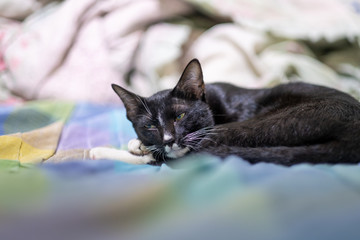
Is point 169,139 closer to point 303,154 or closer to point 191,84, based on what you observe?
point 191,84

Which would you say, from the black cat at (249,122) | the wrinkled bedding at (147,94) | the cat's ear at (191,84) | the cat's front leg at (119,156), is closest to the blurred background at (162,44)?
the wrinkled bedding at (147,94)

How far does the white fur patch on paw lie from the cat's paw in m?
0.03

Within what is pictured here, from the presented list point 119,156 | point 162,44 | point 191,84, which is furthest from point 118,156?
point 162,44

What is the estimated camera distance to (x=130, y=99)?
1204mm

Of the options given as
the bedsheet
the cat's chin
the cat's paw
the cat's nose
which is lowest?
the cat's paw

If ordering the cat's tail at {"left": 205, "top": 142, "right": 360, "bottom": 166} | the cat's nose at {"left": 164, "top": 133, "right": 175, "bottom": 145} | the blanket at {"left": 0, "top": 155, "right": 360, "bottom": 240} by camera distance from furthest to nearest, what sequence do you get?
the cat's nose at {"left": 164, "top": 133, "right": 175, "bottom": 145} → the cat's tail at {"left": 205, "top": 142, "right": 360, "bottom": 166} → the blanket at {"left": 0, "top": 155, "right": 360, "bottom": 240}

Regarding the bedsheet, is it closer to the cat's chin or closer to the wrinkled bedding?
the wrinkled bedding

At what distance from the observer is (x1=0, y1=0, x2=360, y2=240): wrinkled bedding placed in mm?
Result: 539

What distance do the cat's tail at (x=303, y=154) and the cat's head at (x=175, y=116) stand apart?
0.27 metres

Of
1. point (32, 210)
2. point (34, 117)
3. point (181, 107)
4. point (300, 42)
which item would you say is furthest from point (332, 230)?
point (300, 42)

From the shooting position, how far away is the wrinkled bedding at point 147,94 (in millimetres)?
539

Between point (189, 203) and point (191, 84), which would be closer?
point (189, 203)

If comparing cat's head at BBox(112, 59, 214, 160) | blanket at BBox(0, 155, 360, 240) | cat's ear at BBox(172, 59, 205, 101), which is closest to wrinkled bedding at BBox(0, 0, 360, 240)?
blanket at BBox(0, 155, 360, 240)

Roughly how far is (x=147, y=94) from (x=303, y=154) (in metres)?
1.24
